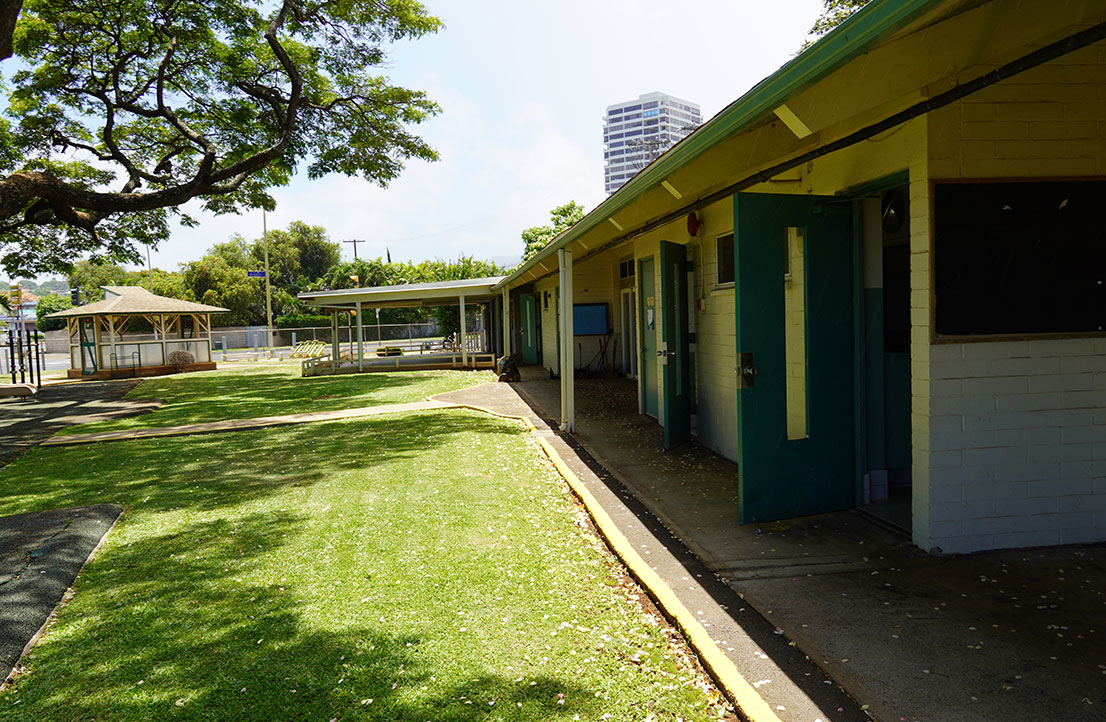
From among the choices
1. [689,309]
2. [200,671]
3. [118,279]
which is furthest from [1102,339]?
[118,279]

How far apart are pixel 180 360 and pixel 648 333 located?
2229 centimetres

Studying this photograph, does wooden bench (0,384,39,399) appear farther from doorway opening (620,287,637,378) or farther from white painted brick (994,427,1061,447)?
white painted brick (994,427,1061,447)

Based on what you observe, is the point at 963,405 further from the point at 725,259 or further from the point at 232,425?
the point at 232,425

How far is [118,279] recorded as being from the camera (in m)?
69.9

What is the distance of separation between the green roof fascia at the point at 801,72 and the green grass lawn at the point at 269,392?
1067 cm

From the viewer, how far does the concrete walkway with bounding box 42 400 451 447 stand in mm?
10648

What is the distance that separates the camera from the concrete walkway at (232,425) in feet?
34.9

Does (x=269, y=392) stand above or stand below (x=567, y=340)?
below

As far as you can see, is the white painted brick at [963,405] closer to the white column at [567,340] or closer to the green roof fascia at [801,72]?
the green roof fascia at [801,72]

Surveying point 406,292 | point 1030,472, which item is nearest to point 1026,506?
point 1030,472

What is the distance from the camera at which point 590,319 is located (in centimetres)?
1675

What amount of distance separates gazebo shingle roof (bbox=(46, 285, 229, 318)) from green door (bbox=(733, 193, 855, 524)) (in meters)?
24.9

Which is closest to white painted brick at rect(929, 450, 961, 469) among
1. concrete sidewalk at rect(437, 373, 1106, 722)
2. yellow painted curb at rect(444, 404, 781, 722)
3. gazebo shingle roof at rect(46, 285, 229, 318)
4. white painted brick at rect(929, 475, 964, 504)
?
white painted brick at rect(929, 475, 964, 504)

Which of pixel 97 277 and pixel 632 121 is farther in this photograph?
pixel 632 121
